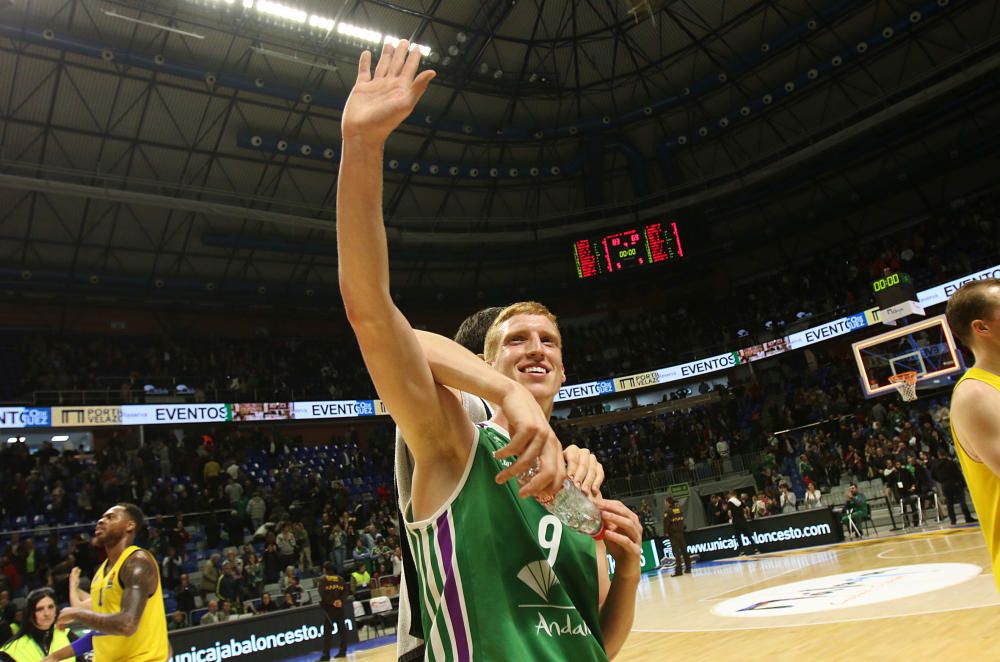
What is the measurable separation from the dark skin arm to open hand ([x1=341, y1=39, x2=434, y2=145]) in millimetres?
3393

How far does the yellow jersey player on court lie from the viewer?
154 inches

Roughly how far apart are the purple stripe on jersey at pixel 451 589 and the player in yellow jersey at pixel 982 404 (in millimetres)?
2208

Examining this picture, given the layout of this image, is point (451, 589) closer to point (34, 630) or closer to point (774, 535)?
point (34, 630)

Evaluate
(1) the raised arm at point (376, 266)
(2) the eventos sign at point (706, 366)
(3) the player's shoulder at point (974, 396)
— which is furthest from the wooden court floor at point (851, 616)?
(2) the eventos sign at point (706, 366)

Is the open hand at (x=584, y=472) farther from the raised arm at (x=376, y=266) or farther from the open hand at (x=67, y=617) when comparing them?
the open hand at (x=67, y=617)

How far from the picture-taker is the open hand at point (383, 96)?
1.33 m

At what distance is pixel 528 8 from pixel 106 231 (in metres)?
14.1

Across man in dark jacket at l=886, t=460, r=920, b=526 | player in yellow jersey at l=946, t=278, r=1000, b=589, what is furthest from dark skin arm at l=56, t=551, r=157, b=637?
man in dark jacket at l=886, t=460, r=920, b=526

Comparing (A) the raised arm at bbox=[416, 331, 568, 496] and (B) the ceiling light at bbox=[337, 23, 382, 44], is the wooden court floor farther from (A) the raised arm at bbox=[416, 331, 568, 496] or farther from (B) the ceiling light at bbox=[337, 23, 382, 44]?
(B) the ceiling light at bbox=[337, 23, 382, 44]

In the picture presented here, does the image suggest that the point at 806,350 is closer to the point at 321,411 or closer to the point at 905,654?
the point at 321,411

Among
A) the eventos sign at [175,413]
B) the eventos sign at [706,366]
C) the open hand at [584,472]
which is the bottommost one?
the open hand at [584,472]

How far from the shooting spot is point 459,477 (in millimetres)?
1455

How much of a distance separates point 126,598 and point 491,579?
335cm

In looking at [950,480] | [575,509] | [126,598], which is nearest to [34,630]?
[126,598]
